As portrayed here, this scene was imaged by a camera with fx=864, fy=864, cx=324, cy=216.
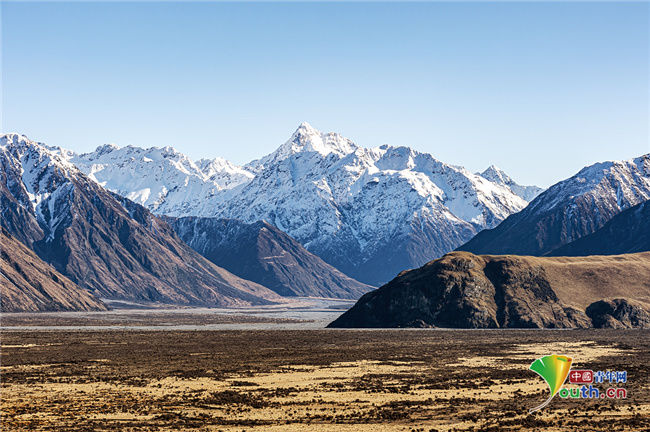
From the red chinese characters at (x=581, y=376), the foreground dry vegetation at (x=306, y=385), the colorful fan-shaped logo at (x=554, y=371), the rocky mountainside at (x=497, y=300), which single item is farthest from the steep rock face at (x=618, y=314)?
the colorful fan-shaped logo at (x=554, y=371)

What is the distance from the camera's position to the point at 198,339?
496ft

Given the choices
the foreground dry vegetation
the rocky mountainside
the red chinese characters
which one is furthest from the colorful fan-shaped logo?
the rocky mountainside

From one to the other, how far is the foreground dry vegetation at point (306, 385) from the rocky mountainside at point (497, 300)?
38.9 meters

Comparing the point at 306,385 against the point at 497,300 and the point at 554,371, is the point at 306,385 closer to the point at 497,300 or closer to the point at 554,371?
the point at 554,371

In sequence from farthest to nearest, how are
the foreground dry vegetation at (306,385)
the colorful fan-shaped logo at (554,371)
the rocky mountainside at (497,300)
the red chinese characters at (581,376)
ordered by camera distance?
the rocky mountainside at (497,300) → the red chinese characters at (581,376) → the colorful fan-shaped logo at (554,371) → the foreground dry vegetation at (306,385)

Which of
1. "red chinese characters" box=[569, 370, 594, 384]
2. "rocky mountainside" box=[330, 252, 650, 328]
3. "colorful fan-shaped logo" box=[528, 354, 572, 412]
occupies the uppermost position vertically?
"rocky mountainside" box=[330, 252, 650, 328]

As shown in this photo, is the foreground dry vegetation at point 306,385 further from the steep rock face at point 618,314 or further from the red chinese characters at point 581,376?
the steep rock face at point 618,314

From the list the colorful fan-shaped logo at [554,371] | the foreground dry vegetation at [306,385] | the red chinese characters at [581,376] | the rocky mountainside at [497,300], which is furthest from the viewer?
the rocky mountainside at [497,300]

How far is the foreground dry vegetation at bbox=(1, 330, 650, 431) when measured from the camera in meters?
64.1

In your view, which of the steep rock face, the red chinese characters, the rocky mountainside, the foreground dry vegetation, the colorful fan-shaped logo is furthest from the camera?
the rocky mountainside

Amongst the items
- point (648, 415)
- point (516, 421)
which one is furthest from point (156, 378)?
point (648, 415)

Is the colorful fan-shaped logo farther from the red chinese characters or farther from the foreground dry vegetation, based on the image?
the red chinese characters

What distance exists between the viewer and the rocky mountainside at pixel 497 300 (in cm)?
18412

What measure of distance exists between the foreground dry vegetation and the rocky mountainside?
3893 cm
